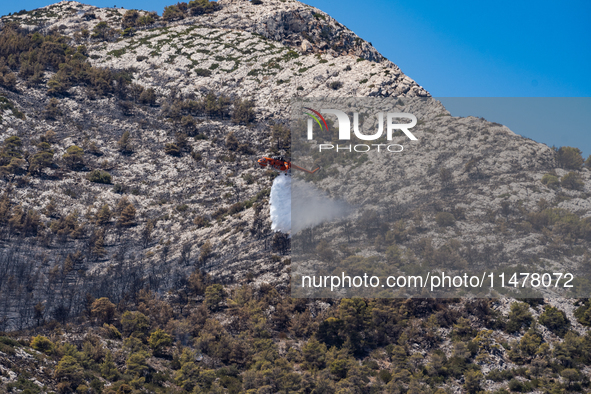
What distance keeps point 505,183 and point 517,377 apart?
30.6 m

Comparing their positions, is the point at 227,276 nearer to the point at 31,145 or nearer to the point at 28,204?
the point at 28,204

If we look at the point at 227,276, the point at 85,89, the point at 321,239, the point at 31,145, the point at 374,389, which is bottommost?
the point at 374,389

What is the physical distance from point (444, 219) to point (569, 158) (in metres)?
22.7

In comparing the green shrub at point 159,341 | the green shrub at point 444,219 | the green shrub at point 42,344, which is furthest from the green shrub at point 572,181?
the green shrub at point 42,344

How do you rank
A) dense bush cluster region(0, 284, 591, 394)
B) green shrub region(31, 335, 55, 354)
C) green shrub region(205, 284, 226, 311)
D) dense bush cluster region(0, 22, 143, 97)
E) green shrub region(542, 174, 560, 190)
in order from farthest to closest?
dense bush cluster region(0, 22, 143, 97), green shrub region(542, 174, 560, 190), green shrub region(205, 284, 226, 311), green shrub region(31, 335, 55, 354), dense bush cluster region(0, 284, 591, 394)

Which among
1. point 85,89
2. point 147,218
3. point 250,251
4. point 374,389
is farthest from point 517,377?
point 85,89

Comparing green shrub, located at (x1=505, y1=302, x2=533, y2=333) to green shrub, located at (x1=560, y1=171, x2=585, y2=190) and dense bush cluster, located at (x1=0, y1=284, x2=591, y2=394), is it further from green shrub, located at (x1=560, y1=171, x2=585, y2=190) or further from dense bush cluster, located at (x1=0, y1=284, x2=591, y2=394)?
green shrub, located at (x1=560, y1=171, x2=585, y2=190)

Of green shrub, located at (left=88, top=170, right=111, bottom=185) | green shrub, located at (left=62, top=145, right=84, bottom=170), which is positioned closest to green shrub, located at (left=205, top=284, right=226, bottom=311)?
green shrub, located at (left=88, top=170, right=111, bottom=185)

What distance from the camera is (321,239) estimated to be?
76.2m

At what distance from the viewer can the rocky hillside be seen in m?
63.6

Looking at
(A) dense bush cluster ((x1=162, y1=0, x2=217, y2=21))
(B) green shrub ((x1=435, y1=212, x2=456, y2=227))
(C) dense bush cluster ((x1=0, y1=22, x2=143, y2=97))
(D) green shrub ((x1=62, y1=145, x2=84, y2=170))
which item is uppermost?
(A) dense bush cluster ((x1=162, y1=0, x2=217, y2=21))

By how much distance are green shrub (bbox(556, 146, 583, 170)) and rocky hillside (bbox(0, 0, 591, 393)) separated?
0.91ft

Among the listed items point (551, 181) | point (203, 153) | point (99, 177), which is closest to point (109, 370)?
point (99, 177)

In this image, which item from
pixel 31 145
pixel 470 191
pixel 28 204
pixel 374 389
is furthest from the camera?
pixel 31 145
